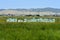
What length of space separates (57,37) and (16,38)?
4510 millimetres

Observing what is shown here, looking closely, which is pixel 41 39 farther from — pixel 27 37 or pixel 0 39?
pixel 0 39

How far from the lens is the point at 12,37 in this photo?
83.5 feet

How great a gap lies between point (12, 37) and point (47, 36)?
378 cm

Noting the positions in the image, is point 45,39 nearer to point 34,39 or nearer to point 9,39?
point 34,39

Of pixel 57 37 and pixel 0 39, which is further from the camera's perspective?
pixel 57 37

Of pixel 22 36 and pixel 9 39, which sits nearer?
pixel 9 39

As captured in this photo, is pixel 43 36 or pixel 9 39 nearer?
pixel 9 39

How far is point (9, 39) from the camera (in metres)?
24.1

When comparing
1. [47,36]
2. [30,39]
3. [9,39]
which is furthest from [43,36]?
[9,39]

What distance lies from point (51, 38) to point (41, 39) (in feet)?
3.60

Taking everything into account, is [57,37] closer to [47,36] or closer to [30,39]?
[47,36]

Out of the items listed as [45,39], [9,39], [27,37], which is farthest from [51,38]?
[9,39]

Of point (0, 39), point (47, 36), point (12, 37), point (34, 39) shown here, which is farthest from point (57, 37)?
point (0, 39)

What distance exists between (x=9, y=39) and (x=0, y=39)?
1136 millimetres
